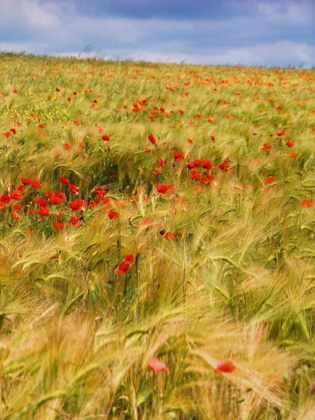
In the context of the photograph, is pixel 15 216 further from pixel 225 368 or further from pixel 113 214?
pixel 225 368

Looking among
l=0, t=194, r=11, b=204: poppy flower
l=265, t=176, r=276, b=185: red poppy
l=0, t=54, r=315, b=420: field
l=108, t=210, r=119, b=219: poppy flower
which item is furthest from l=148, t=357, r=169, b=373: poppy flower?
l=265, t=176, r=276, b=185: red poppy

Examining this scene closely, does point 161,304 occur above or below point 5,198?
below

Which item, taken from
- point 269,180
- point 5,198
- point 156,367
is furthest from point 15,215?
point 269,180

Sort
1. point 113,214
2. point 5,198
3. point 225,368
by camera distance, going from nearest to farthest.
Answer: point 225,368
point 113,214
point 5,198

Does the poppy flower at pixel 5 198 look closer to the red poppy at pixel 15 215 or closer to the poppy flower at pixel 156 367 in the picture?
the red poppy at pixel 15 215

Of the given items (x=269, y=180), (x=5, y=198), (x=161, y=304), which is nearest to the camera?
(x=161, y=304)

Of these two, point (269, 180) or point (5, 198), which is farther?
point (269, 180)

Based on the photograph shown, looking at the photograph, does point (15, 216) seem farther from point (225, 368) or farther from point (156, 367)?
point (225, 368)

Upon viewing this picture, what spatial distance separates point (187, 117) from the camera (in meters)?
5.23

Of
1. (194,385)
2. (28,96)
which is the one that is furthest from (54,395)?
(28,96)

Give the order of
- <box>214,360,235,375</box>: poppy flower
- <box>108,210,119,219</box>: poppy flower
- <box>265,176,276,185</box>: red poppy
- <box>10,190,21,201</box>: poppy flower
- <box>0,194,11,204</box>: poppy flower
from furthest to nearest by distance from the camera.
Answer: <box>265,176,276,185</box>: red poppy, <box>10,190,21,201</box>: poppy flower, <box>0,194,11,204</box>: poppy flower, <box>108,210,119,219</box>: poppy flower, <box>214,360,235,375</box>: poppy flower

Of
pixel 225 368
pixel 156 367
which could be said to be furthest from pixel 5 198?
pixel 225 368

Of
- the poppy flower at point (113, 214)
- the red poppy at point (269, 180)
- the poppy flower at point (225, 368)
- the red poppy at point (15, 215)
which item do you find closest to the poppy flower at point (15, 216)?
the red poppy at point (15, 215)

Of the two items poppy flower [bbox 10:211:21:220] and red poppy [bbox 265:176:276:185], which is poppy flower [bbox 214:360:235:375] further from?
red poppy [bbox 265:176:276:185]
